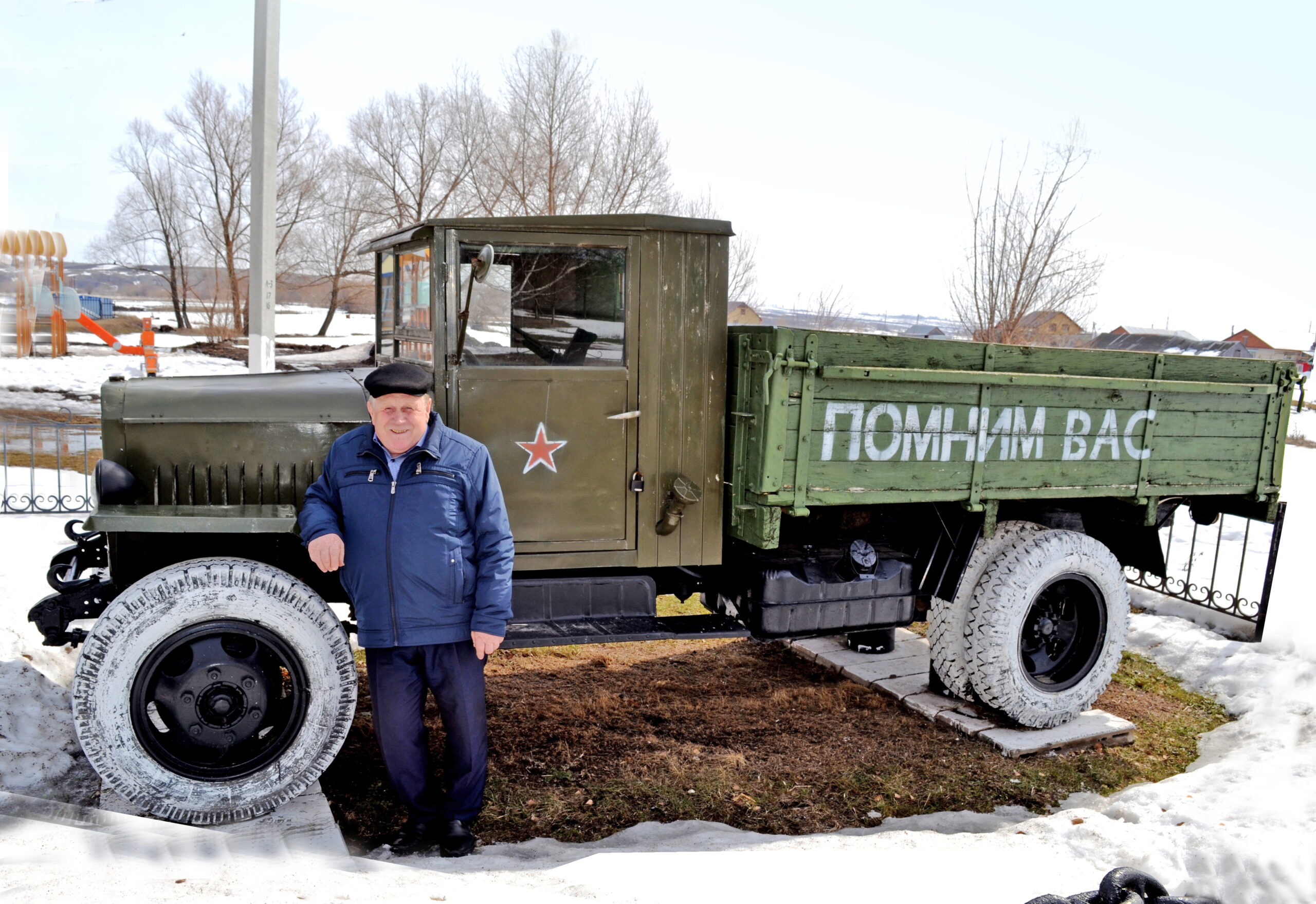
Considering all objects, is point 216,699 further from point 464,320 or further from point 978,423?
point 978,423

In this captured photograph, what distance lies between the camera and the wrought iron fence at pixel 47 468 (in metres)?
8.20

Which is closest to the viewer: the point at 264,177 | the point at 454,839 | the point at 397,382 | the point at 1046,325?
the point at 397,382

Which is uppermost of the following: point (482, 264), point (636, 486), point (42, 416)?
point (482, 264)

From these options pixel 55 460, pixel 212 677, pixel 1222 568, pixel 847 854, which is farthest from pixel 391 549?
pixel 55 460

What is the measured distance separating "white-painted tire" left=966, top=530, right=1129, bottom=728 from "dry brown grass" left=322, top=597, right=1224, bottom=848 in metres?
0.30

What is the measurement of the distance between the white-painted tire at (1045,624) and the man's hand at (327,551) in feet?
10.5

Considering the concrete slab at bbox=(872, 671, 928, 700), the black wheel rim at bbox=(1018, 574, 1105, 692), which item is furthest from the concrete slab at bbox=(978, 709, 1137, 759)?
the concrete slab at bbox=(872, 671, 928, 700)

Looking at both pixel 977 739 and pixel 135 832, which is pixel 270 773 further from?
pixel 977 739

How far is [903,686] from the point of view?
530cm

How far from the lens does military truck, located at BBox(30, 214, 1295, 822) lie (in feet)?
11.5

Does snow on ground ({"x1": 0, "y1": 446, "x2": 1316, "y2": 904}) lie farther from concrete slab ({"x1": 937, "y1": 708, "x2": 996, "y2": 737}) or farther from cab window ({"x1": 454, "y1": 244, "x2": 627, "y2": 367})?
cab window ({"x1": 454, "y1": 244, "x2": 627, "y2": 367})

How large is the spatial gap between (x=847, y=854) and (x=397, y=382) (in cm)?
230

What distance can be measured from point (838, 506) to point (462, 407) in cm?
194

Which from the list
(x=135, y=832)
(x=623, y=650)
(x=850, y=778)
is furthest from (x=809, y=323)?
(x=135, y=832)
